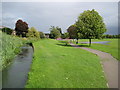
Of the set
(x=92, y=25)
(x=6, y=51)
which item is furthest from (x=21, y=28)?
(x=6, y=51)

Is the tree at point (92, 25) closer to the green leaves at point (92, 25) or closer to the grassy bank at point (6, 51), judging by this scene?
the green leaves at point (92, 25)

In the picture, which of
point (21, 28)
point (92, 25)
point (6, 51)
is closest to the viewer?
point (6, 51)

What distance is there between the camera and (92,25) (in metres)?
19.6

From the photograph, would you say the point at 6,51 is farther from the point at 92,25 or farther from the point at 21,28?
the point at 21,28

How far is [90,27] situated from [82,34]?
186 cm

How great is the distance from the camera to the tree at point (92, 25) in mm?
19484

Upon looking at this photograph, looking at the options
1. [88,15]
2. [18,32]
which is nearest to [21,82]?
[88,15]

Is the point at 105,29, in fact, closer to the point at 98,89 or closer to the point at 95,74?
the point at 95,74

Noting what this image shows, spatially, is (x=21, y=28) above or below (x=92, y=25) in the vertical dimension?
above

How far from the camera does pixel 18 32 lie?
179 feet

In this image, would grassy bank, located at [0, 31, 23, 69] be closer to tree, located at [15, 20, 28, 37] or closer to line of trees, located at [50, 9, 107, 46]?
line of trees, located at [50, 9, 107, 46]

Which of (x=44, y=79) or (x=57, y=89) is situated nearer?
(x=57, y=89)

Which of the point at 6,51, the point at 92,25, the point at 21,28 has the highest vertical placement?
the point at 21,28

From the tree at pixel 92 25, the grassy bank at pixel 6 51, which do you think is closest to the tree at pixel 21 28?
the tree at pixel 92 25
